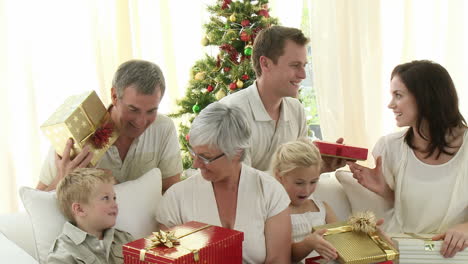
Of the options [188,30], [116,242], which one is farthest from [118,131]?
[188,30]

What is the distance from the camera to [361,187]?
9.89ft

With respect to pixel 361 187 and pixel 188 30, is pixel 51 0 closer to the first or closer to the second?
pixel 188 30

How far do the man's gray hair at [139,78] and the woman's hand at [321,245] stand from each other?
36.5 inches

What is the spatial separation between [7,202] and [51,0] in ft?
4.41

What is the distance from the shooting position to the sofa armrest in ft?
8.27

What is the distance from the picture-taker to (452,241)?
2529 mm

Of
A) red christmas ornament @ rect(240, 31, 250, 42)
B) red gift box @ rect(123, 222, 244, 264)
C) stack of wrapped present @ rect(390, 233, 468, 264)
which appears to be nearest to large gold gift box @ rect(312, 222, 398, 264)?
stack of wrapped present @ rect(390, 233, 468, 264)

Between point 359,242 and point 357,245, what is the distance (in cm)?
3

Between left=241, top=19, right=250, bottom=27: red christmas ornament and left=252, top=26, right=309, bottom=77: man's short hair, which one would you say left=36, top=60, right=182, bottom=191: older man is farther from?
left=241, top=19, right=250, bottom=27: red christmas ornament

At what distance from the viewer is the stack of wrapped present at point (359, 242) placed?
229 centimetres

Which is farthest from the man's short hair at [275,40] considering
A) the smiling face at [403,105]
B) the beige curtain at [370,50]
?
the beige curtain at [370,50]

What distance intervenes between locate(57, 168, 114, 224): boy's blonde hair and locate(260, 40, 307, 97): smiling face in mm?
1159

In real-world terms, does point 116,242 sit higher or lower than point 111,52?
lower

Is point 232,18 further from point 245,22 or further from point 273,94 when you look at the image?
point 273,94
